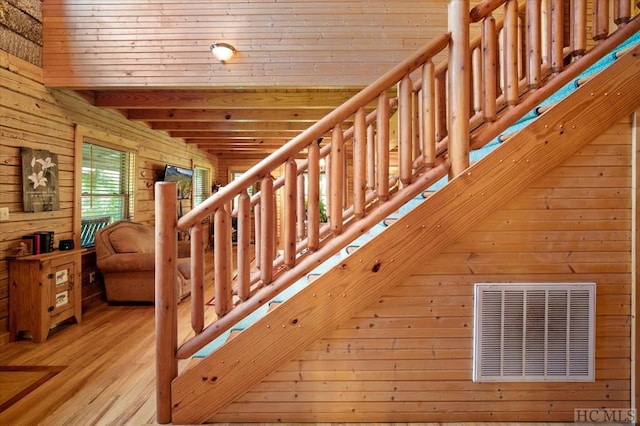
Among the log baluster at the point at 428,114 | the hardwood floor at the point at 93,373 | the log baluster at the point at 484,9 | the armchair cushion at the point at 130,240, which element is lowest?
the hardwood floor at the point at 93,373

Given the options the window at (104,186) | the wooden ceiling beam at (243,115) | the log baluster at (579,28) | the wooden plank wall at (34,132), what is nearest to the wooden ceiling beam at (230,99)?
the wooden ceiling beam at (243,115)

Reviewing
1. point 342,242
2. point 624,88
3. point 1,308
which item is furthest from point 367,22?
point 1,308

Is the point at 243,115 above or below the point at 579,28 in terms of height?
above

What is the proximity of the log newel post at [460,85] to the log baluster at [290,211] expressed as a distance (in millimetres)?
861

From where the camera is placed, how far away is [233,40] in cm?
347

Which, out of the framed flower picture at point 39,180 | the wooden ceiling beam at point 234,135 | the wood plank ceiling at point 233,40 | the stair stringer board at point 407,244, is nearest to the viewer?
the stair stringer board at point 407,244

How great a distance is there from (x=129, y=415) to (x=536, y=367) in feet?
7.52

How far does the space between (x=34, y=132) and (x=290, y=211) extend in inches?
127

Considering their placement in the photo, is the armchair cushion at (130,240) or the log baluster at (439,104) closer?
the log baluster at (439,104)

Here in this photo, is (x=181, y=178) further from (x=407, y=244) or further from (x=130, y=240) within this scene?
(x=407, y=244)

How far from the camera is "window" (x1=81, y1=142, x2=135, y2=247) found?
4.48 meters

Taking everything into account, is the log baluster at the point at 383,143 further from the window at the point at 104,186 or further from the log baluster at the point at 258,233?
the window at the point at 104,186

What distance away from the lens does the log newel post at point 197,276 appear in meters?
1.83

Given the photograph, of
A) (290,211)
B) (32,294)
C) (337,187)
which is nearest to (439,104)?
(337,187)
